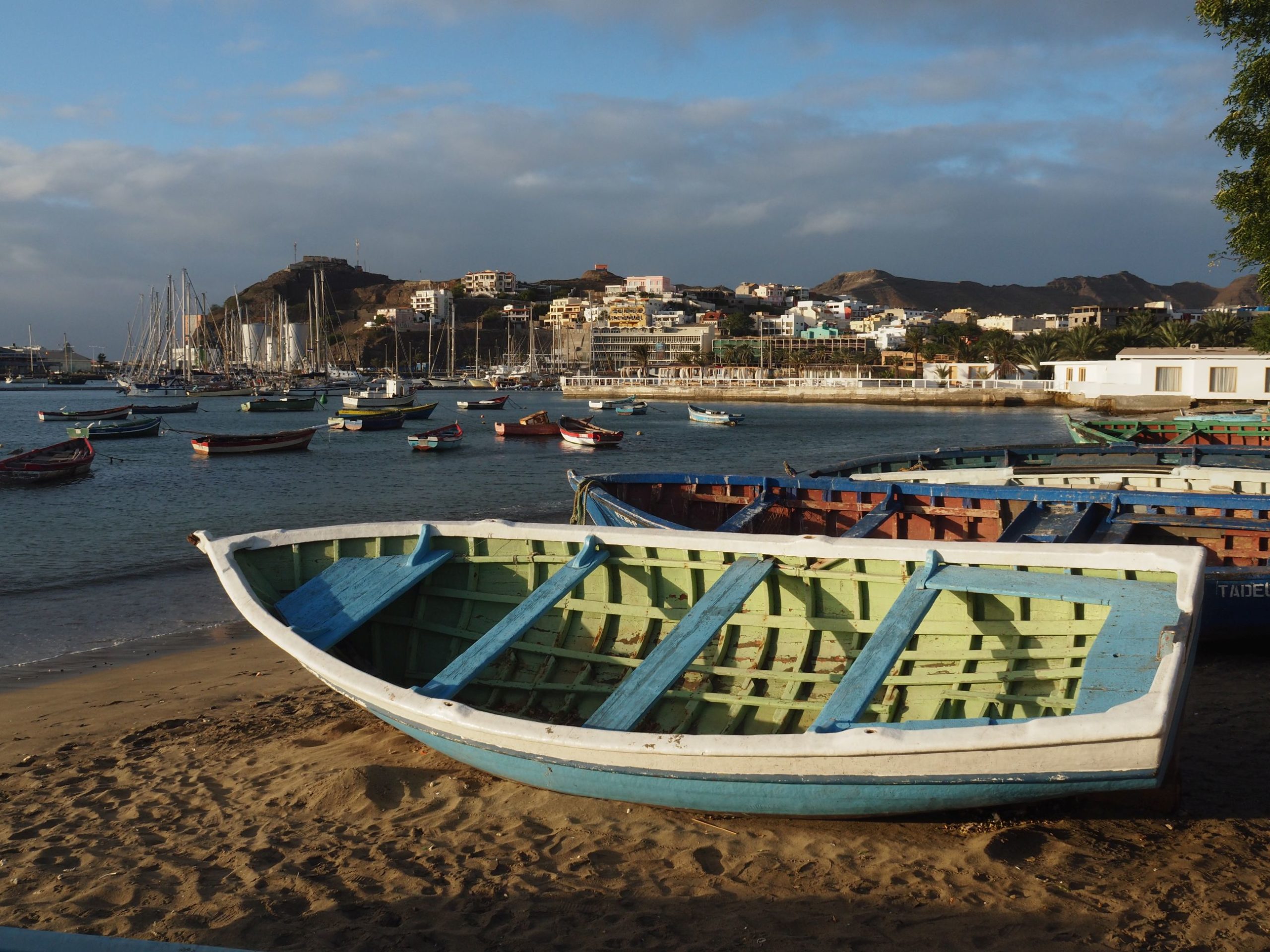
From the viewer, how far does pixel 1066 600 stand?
6203mm

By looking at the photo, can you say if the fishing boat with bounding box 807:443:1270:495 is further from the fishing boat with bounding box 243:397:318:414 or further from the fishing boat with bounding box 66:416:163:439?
the fishing boat with bounding box 243:397:318:414

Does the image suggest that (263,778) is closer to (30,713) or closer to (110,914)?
(110,914)

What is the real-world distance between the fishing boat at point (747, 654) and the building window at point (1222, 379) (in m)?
58.3

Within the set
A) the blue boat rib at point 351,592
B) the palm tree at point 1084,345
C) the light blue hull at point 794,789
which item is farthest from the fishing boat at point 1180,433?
the palm tree at point 1084,345

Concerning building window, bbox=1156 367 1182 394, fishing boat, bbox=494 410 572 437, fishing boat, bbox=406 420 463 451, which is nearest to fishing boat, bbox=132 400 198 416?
fishing boat, bbox=494 410 572 437

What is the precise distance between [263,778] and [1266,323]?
175ft

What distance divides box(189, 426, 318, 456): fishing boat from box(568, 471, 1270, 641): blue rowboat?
115 feet

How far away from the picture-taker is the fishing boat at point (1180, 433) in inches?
991

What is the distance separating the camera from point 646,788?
5598 mm

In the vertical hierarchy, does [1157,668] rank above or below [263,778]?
above

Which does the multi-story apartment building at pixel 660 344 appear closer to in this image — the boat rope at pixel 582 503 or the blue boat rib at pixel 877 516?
the boat rope at pixel 582 503

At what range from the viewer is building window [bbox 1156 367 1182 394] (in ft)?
198

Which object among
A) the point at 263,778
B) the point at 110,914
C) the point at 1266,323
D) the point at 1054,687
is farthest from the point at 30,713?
the point at 1266,323

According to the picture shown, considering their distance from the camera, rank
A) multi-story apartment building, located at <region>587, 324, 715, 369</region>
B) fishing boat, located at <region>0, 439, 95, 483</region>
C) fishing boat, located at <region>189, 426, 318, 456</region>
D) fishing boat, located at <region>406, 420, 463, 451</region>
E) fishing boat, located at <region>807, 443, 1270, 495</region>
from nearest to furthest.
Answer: fishing boat, located at <region>807, 443, 1270, 495</region>, fishing boat, located at <region>0, 439, 95, 483</region>, fishing boat, located at <region>189, 426, 318, 456</region>, fishing boat, located at <region>406, 420, 463, 451</region>, multi-story apartment building, located at <region>587, 324, 715, 369</region>
